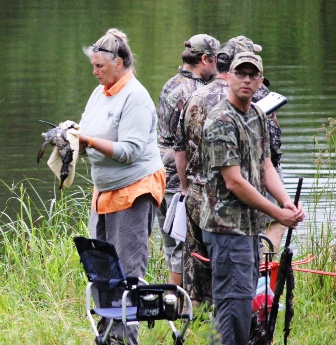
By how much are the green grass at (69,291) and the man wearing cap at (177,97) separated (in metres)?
0.55

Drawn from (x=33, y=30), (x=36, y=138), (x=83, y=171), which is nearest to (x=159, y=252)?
(x=83, y=171)

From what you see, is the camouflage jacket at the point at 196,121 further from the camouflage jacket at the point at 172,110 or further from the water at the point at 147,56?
the water at the point at 147,56

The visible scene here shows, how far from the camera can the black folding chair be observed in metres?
4.10

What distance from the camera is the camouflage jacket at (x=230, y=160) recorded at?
421 centimetres

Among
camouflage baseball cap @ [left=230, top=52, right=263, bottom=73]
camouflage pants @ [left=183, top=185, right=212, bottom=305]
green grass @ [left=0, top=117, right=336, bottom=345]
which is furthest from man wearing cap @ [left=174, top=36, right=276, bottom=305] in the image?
camouflage baseball cap @ [left=230, top=52, right=263, bottom=73]

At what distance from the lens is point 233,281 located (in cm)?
424

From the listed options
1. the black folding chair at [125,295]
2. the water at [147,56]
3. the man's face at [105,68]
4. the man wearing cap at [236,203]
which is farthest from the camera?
the water at [147,56]

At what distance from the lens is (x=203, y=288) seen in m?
5.06

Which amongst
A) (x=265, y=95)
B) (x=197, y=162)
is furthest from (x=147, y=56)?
(x=197, y=162)

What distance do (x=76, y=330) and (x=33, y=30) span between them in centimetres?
2144

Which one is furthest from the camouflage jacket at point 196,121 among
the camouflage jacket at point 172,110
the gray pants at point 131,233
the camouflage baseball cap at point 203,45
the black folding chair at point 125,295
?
the black folding chair at point 125,295

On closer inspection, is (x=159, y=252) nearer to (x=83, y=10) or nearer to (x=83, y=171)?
(x=83, y=171)

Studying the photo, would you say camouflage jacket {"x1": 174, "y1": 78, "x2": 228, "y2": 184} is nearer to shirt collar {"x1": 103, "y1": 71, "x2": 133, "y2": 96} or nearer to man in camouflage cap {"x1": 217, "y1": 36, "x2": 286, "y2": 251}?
man in camouflage cap {"x1": 217, "y1": 36, "x2": 286, "y2": 251}

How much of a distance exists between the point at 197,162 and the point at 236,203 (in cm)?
88
